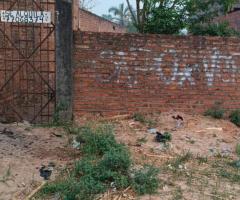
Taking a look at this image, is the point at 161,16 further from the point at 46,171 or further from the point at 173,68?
the point at 46,171

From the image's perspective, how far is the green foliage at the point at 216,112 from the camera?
8977mm

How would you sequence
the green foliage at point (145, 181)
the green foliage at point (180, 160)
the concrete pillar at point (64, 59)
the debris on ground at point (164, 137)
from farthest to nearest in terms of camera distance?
the concrete pillar at point (64, 59)
the debris on ground at point (164, 137)
the green foliage at point (180, 160)
the green foliage at point (145, 181)

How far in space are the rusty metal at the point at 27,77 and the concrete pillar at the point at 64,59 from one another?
231mm

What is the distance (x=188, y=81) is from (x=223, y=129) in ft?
3.87

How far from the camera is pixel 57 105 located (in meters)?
8.65

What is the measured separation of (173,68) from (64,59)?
2.10m

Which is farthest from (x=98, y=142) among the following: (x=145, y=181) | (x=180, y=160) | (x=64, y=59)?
(x=64, y=59)

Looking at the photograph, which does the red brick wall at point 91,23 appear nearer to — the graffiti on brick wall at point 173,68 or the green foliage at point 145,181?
the graffiti on brick wall at point 173,68

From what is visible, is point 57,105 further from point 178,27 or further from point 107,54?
point 178,27

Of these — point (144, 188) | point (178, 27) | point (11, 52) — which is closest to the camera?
point (144, 188)

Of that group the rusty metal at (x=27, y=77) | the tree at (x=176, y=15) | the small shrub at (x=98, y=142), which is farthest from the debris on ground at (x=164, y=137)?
the tree at (x=176, y=15)

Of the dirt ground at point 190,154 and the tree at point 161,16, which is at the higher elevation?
the tree at point 161,16

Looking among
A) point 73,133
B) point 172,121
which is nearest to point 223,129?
point 172,121

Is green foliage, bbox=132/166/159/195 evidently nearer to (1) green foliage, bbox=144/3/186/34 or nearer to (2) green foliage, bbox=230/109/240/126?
(2) green foliage, bbox=230/109/240/126
